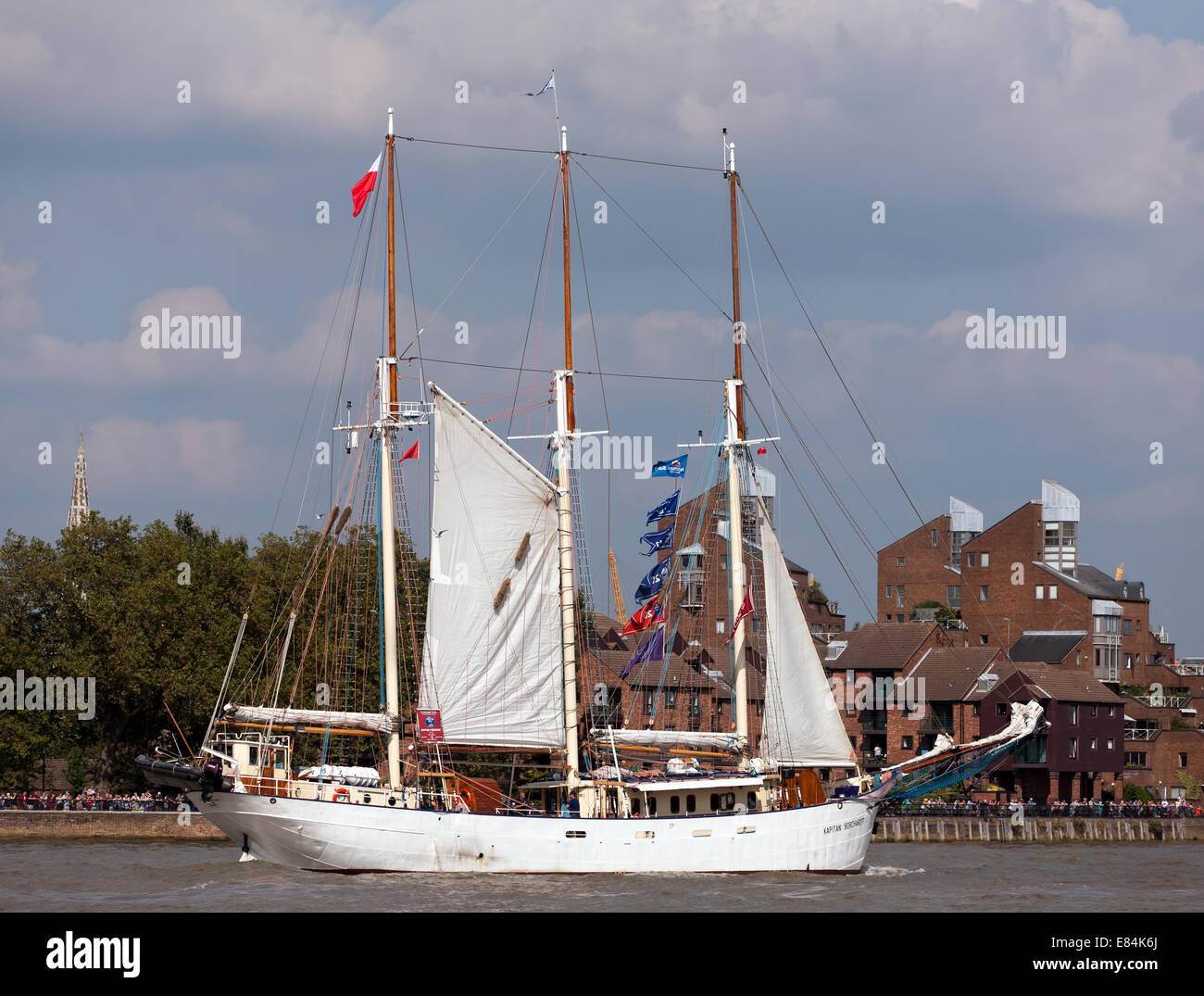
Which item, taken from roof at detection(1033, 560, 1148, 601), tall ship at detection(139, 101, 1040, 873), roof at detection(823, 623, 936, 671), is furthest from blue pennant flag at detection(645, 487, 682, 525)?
roof at detection(1033, 560, 1148, 601)

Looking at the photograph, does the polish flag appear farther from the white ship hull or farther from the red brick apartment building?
the red brick apartment building

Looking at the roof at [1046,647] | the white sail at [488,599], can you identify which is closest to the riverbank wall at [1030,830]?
the roof at [1046,647]

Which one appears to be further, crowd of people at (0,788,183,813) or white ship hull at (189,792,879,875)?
crowd of people at (0,788,183,813)

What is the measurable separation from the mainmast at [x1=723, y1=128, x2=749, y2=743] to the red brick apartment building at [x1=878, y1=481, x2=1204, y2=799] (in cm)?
6039

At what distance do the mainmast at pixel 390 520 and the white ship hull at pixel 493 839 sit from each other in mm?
2503

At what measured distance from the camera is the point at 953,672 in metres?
103

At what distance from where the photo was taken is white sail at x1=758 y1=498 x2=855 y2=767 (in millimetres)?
56875

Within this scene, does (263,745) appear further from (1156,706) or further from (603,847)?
(1156,706)

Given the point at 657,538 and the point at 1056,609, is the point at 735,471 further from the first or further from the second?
the point at 1056,609

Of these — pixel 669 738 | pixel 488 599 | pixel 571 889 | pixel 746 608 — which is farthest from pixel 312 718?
pixel 746 608

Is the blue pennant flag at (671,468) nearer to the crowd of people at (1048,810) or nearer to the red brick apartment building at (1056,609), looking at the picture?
the crowd of people at (1048,810)

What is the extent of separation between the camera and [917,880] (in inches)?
2184
